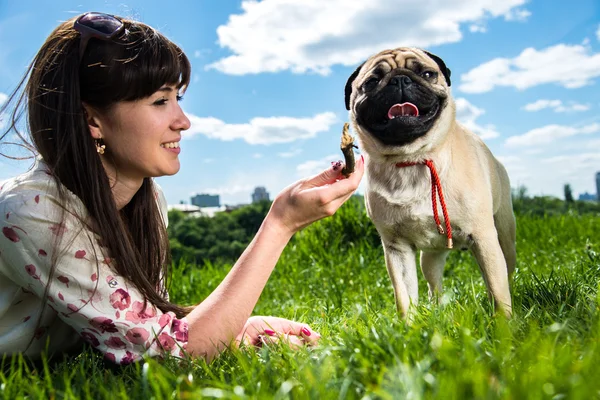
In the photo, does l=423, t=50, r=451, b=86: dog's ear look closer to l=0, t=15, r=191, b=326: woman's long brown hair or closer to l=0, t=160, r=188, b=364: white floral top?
l=0, t=15, r=191, b=326: woman's long brown hair

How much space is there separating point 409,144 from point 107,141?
1.37 meters

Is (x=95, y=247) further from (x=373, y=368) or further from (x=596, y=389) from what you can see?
(x=596, y=389)

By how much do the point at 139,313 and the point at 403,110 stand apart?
1.45 meters

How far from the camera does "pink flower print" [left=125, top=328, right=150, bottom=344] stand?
7.26ft

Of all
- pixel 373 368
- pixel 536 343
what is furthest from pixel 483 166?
pixel 373 368

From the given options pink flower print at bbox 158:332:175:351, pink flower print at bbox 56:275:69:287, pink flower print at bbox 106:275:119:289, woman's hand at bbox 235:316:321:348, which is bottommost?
woman's hand at bbox 235:316:321:348

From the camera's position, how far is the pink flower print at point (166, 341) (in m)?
2.25

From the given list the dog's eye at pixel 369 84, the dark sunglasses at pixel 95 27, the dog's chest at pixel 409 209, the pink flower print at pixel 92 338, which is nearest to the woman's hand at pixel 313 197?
the dog's chest at pixel 409 209

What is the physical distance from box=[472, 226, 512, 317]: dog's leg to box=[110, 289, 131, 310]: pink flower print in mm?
1563

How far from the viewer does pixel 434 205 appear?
2.50 metres

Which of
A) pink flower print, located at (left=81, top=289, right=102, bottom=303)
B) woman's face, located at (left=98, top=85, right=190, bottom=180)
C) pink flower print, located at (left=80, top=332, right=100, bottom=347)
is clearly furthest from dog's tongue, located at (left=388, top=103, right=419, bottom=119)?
pink flower print, located at (left=80, top=332, right=100, bottom=347)

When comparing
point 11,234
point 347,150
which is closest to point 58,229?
point 11,234

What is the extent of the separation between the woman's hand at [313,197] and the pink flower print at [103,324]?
2.51ft

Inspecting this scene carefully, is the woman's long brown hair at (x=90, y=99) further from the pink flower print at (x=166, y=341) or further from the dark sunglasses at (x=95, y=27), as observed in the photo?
the pink flower print at (x=166, y=341)
